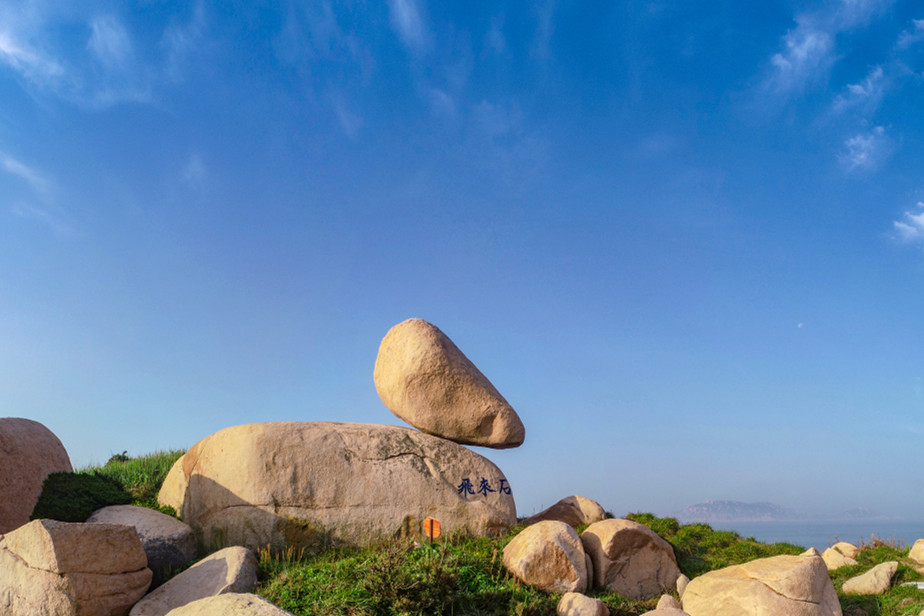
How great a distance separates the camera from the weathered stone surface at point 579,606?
452 inches

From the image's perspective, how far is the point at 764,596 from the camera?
12.0m

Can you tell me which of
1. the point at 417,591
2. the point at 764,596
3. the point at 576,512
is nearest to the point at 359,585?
the point at 417,591

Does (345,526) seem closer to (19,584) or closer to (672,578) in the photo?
(19,584)

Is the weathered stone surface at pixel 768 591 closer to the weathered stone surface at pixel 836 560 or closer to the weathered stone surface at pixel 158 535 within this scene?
the weathered stone surface at pixel 836 560

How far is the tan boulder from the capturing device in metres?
17.8

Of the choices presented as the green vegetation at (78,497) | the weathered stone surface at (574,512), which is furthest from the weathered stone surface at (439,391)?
the green vegetation at (78,497)

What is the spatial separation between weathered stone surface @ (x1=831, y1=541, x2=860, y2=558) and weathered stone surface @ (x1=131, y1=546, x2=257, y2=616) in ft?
55.3

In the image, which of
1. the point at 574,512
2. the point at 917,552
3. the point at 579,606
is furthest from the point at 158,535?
the point at 917,552

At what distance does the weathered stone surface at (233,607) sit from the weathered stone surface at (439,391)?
8.49 m

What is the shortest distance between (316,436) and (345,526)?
2.16 metres

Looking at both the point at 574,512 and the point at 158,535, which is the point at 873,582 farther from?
the point at 158,535

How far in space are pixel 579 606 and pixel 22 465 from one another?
41.0ft

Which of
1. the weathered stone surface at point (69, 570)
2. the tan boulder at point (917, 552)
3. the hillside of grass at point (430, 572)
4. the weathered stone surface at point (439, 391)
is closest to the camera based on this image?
the hillside of grass at point (430, 572)

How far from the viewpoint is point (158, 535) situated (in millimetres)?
13977
